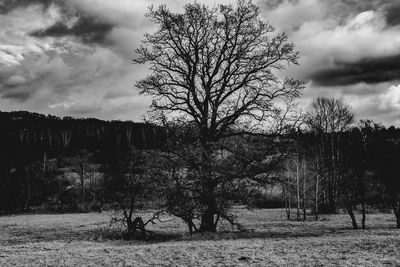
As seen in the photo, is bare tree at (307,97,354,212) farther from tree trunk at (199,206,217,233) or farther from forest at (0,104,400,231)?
tree trunk at (199,206,217,233)

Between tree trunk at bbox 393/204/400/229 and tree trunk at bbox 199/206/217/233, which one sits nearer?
tree trunk at bbox 199/206/217/233

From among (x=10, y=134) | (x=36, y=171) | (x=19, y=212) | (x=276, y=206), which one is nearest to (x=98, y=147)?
(x=10, y=134)

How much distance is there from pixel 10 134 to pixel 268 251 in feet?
444

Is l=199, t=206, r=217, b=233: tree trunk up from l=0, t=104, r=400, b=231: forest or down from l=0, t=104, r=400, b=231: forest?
down

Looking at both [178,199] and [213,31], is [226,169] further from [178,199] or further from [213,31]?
[213,31]

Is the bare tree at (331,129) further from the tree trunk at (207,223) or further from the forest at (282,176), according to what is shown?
the tree trunk at (207,223)

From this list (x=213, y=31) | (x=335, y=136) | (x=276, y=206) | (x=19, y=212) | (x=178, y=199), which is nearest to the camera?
(x=178, y=199)

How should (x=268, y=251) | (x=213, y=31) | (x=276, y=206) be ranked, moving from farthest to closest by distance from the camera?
(x=276, y=206)
(x=213, y=31)
(x=268, y=251)

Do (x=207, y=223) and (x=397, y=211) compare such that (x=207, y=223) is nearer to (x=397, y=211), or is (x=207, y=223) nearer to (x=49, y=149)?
(x=397, y=211)

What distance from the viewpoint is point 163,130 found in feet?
64.2

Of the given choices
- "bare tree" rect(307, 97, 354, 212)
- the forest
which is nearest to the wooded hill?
the forest

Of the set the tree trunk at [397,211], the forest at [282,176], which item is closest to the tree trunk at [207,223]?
the forest at [282,176]

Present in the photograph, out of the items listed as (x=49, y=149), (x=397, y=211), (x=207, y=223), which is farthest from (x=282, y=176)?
(x=49, y=149)

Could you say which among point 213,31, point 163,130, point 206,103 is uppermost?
point 213,31
